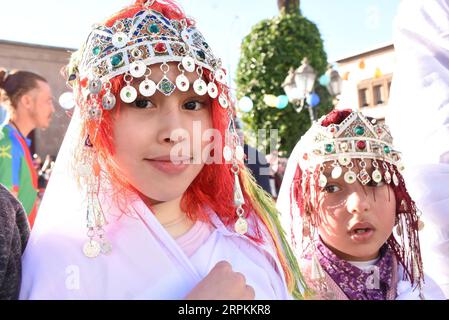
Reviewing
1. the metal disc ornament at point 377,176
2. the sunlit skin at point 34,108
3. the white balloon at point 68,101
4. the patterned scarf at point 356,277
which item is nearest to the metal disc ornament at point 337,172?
the metal disc ornament at point 377,176

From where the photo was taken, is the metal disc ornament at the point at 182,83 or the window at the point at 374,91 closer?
the metal disc ornament at the point at 182,83

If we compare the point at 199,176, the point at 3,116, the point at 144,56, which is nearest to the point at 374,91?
the point at 3,116

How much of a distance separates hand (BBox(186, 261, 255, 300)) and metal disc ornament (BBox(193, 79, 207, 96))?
398 millimetres

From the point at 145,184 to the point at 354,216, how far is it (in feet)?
2.32

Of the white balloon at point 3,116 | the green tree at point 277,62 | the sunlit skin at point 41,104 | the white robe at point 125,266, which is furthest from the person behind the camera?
the green tree at point 277,62

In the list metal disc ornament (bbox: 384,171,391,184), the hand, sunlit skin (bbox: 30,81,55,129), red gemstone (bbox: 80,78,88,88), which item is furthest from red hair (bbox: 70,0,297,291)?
sunlit skin (bbox: 30,81,55,129)

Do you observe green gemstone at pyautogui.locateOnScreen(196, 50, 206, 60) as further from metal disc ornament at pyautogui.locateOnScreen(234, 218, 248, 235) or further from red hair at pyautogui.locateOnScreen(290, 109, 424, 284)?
red hair at pyautogui.locateOnScreen(290, 109, 424, 284)

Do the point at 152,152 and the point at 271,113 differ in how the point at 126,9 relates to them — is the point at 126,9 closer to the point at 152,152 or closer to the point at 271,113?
the point at 152,152

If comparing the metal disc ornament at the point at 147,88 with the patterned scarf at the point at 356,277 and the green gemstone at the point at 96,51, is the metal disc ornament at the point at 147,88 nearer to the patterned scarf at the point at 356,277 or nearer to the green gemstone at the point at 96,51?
the green gemstone at the point at 96,51

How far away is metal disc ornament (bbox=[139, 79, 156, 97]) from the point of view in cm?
127

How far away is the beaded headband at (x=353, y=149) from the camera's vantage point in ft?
5.80

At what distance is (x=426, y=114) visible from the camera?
210cm
